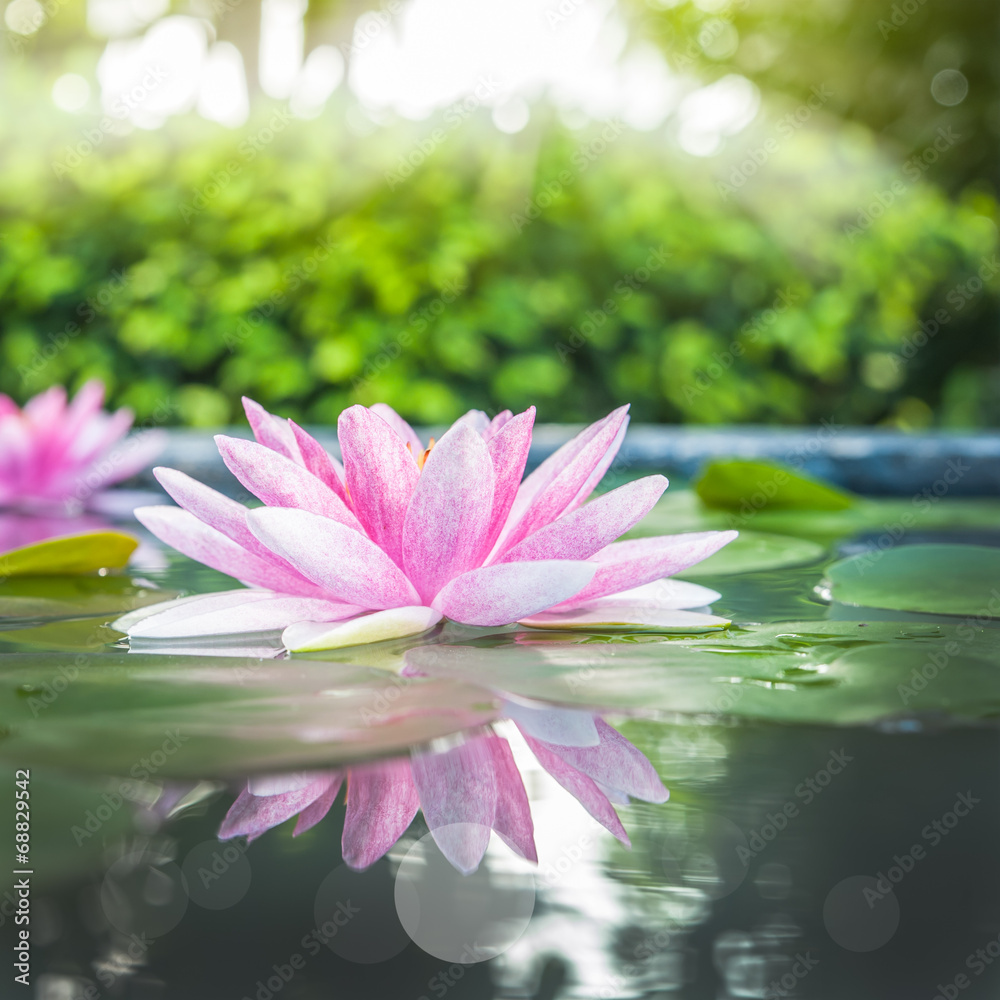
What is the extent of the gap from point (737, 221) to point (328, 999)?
3.82m

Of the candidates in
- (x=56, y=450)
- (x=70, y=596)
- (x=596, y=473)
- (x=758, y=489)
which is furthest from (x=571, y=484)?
(x=56, y=450)

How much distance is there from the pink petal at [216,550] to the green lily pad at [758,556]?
0.43 m

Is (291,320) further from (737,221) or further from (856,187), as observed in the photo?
(856,187)

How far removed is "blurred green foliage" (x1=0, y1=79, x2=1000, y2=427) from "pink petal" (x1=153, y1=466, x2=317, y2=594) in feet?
8.92

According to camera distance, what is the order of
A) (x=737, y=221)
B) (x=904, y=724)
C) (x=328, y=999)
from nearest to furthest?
1. (x=328, y=999)
2. (x=904, y=724)
3. (x=737, y=221)

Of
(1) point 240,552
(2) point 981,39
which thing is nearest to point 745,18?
(2) point 981,39

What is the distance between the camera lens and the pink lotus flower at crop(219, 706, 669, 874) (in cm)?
43

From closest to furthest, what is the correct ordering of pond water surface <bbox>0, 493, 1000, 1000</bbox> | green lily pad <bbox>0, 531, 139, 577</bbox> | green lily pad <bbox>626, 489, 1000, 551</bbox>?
pond water surface <bbox>0, 493, 1000, 1000</bbox>
green lily pad <bbox>0, 531, 139, 577</bbox>
green lily pad <bbox>626, 489, 1000, 551</bbox>

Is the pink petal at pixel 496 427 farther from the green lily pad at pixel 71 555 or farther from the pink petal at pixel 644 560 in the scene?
the green lily pad at pixel 71 555

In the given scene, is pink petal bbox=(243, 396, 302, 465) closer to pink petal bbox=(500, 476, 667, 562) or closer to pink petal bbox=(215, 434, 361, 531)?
pink petal bbox=(215, 434, 361, 531)

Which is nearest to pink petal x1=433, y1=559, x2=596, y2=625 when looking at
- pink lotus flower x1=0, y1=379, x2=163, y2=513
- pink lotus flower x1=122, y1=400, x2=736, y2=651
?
pink lotus flower x1=122, y1=400, x2=736, y2=651

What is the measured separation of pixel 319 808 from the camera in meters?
0.45

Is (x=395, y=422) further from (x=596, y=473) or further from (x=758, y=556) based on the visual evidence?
(x=758, y=556)

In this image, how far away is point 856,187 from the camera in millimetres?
3963
